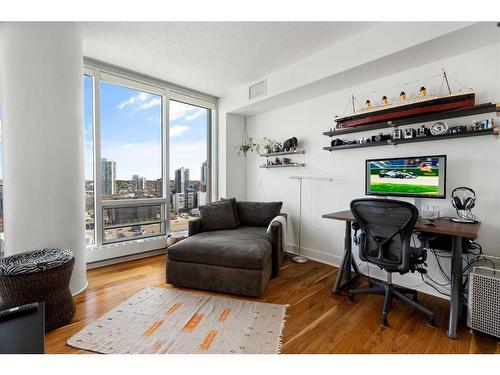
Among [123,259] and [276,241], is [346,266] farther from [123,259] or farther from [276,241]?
[123,259]

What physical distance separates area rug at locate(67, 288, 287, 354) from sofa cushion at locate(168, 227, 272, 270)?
337 mm

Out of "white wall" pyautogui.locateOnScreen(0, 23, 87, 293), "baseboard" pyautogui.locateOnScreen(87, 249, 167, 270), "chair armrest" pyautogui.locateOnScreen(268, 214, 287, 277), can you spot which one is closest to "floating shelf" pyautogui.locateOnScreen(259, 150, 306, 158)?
"chair armrest" pyautogui.locateOnScreen(268, 214, 287, 277)

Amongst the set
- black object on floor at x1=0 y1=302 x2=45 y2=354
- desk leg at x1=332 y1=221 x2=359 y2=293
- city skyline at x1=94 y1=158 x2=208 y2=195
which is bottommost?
desk leg at x1=332 y1=221 x2=359 y2=293

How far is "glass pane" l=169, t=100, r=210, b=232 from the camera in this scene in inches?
149

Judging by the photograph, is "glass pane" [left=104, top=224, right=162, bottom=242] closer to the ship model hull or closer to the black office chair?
the black office chair

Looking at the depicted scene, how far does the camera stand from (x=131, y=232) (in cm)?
337

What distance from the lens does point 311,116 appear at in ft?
10.9

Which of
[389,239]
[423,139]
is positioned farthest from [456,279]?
[423,139]

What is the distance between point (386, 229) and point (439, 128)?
44.2 inches

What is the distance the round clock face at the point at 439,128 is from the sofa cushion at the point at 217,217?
2362 millimetres

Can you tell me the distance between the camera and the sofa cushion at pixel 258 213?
3.24 meters
